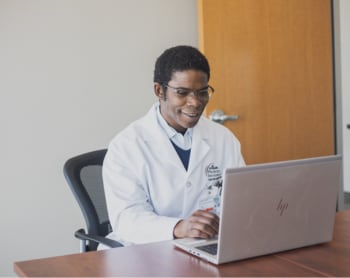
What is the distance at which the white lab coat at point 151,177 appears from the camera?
71.7 inches

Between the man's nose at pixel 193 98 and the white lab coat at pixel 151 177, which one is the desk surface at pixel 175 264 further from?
the man's nose at pixel 193 98

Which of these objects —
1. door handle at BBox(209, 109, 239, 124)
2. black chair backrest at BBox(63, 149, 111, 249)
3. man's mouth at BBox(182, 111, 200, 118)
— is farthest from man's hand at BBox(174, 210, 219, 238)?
door handle at BBox(209, 109, 239, 124)

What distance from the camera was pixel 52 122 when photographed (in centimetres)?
285

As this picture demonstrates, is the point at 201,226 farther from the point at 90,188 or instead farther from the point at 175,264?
the point at 90,188

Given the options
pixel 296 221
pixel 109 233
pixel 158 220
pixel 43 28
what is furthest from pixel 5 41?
pixel 296 221

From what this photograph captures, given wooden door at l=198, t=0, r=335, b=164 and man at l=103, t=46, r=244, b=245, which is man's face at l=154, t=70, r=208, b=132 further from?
wooden door at l=198, t=0, r=335, b=164

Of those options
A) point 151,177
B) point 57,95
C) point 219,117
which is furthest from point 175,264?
point 219,117

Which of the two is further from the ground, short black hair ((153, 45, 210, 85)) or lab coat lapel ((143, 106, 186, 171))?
short black hair ((153, 45, 210, 85))

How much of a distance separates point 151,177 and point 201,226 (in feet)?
1.49

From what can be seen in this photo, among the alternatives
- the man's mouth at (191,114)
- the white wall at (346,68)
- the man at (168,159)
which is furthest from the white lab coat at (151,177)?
the white wall at (346,68)

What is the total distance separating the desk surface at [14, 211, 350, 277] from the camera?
4.16ft

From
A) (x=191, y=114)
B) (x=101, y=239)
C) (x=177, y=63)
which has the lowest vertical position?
(x=101, y=239)

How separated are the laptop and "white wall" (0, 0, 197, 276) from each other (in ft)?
4.95

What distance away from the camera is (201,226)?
1.51 metres
